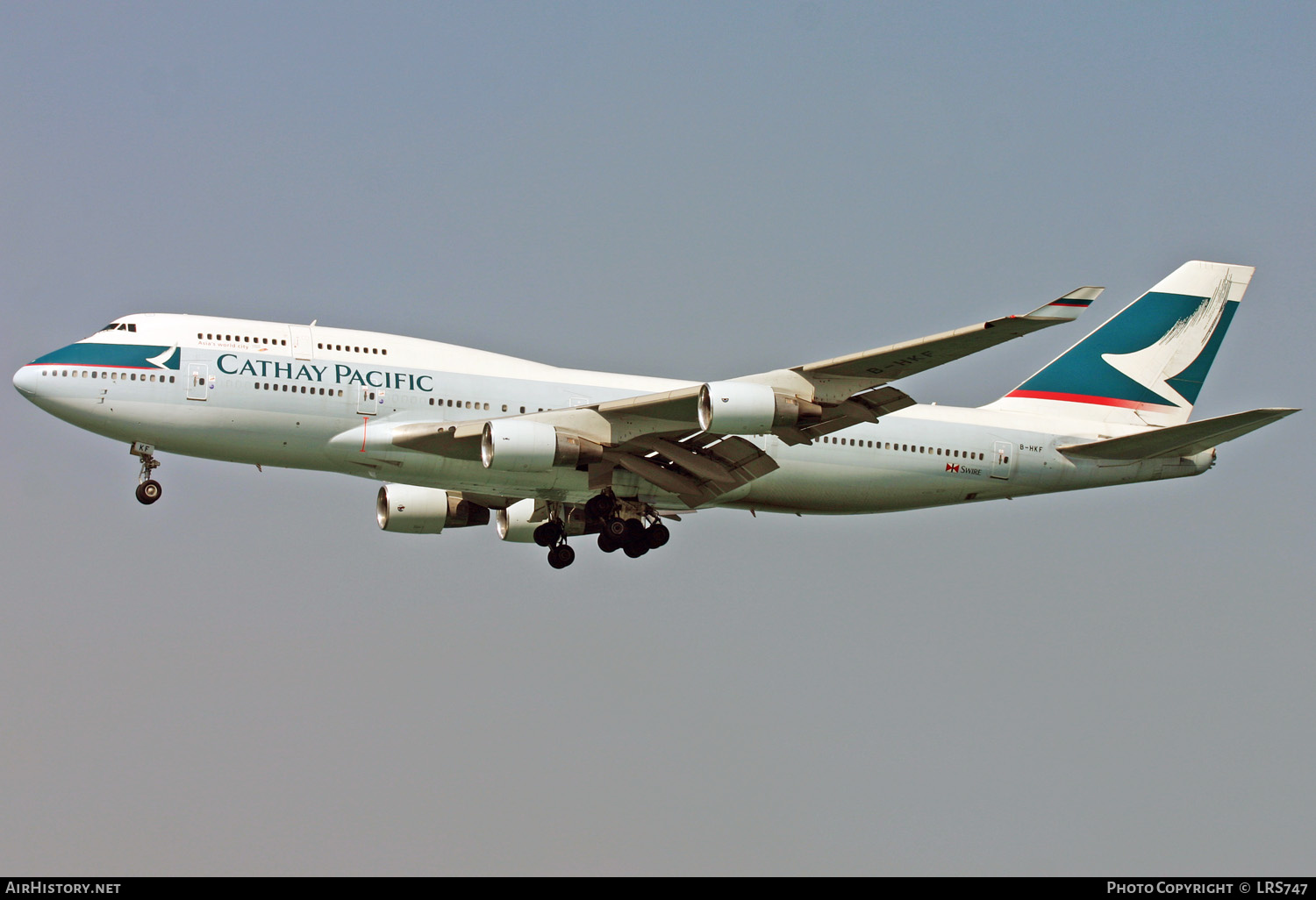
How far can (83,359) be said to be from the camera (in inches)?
1329

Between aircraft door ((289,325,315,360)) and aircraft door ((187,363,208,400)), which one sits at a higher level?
aircraft door ((289,325,315,360))

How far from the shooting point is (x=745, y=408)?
104 ft

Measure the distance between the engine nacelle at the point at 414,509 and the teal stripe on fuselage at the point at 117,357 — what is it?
7927 millimetres

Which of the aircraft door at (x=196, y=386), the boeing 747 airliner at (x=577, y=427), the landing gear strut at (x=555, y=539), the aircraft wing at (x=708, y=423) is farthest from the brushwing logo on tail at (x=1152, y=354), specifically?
the aircraft door at (x=196, y=386)

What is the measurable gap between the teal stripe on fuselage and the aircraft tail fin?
21.8 metres

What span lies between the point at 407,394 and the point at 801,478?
10.1 metres

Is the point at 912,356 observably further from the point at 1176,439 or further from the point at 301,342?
the point at 301,342

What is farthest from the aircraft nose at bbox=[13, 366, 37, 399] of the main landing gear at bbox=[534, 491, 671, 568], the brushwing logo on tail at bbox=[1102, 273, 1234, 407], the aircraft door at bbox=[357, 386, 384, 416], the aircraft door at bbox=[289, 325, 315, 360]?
the brushwing logo on tail at bbox=[1102, 273, 1234, 407]

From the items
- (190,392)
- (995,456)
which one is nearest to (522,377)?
(190,392)

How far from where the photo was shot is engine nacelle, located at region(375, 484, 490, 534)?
39812 mm

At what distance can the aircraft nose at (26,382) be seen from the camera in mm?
33562

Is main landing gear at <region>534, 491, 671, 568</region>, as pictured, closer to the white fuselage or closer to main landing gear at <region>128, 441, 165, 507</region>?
the white fuselage

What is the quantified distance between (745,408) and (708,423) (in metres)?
0.96

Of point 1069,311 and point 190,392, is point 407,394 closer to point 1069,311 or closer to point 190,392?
point 190,392
